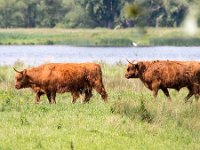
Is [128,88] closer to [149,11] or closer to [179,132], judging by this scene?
[179,132]

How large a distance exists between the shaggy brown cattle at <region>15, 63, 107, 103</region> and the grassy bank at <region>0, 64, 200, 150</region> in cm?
169

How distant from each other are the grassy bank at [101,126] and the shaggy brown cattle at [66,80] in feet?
5.54

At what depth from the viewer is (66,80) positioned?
1406 cm

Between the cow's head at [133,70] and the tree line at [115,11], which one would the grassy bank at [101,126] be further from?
the cow's head at [133,70]

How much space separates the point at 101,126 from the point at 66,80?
4910 millimetres

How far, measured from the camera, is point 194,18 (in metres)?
2.67

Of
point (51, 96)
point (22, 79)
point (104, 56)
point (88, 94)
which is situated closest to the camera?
point (51, 96)

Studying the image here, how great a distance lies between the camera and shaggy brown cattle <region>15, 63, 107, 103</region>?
14078 mm

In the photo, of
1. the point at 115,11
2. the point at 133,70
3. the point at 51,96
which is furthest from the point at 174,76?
the point at 115,11

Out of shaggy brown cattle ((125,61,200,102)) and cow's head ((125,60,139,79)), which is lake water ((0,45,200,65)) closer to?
cow's head ((125,60,139,79))

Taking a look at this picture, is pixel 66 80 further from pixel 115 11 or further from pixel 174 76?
pixel 115 11

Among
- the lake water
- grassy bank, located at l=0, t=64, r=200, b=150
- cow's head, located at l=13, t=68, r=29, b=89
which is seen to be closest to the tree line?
grassy bank, located at l=0, t=64, r=200, b=150

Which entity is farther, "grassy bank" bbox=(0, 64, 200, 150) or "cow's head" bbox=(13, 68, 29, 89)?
"cow's head" bbox=(13, 68, 29, 89)

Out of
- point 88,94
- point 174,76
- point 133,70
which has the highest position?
point 174,76
